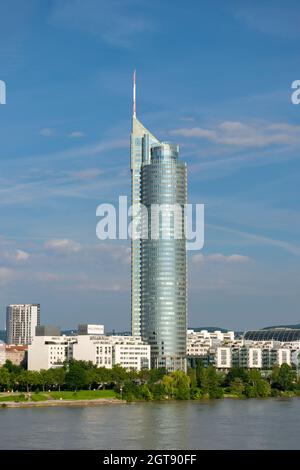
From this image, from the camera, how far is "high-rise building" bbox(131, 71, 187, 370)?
8062 cm

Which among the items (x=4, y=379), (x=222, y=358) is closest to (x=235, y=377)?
(x=4, y=379)

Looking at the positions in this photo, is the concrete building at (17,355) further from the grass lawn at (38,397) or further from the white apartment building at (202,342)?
the grass lawn at (38,397)

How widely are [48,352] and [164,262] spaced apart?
13115 mm

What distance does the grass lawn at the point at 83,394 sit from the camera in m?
55.8

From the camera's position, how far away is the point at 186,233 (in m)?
80.4

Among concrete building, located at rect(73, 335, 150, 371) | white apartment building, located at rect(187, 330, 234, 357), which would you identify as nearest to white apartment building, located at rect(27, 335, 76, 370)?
concrete building, located at rect(73, 335, 150, 371)

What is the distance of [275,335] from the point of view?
11831 centimetres

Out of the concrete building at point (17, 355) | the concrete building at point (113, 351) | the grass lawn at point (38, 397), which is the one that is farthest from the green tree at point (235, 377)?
the concrete building at point (17, 355)

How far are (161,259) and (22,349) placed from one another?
54.5ft

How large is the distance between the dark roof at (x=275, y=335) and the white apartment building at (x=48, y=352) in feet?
151

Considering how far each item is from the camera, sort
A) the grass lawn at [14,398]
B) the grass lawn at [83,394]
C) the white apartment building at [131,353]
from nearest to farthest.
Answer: the grass lawn at [14,398] → the grass lawn at [83,394] → the white apartment building at [131,353]

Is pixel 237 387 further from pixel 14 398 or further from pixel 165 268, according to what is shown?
pixel 165 268

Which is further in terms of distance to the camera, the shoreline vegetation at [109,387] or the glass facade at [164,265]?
the glass facade at [164,265]
